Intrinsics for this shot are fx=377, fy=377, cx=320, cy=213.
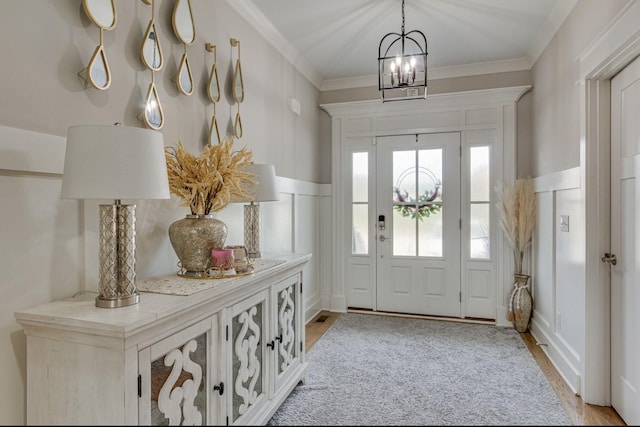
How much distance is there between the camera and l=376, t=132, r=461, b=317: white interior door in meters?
3.83

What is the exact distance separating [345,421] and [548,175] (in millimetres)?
3100

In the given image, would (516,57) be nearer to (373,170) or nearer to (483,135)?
(483,135)

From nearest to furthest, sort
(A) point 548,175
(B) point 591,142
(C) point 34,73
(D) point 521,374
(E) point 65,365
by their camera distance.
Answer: (E) point 65,365, (C) point 34,73, (B) point 591,142, (D) point 521,374, (A) point 548,175

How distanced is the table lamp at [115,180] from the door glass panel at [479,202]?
325 centimetres

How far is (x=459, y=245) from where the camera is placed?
3809 millimetres

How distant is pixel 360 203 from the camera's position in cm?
412

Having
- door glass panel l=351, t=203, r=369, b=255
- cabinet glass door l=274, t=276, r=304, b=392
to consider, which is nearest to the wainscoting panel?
door glass panel l=351, t=203, r=369, b=255

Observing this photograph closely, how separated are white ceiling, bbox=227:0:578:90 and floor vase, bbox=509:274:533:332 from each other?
6.67 feet

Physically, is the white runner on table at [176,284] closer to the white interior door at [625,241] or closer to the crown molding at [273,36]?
the crown molding at [273,36]

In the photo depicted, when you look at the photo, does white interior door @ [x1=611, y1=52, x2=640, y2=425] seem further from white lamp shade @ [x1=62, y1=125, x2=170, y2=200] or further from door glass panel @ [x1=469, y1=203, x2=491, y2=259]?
white lamp shade @ [x1=62, y1=125, x2=170, y2=200]

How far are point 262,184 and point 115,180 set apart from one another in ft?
3.98

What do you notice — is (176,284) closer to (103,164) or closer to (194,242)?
(194,242)

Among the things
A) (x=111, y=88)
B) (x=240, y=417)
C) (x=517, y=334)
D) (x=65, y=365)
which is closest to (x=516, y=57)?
(x=517, y=334)

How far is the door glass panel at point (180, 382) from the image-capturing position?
3.51 feet
